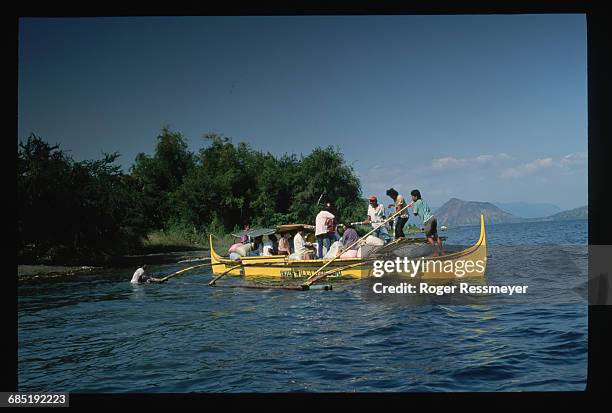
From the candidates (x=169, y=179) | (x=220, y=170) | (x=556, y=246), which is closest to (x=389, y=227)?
(x=220, y=170)

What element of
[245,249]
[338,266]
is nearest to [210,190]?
[245,249]

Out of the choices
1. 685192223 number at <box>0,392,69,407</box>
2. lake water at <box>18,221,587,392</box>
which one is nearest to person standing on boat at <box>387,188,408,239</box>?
lake water at <box>18,221,587,392</box>

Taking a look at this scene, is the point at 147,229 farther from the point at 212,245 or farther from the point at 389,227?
the point at 389,227

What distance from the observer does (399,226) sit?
7629 mm

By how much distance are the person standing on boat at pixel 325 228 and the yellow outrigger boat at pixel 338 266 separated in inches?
12.8

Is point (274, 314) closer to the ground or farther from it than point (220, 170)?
closer to the ground

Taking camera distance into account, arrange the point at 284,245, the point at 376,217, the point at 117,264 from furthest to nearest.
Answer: the point at 117,264, the point at 284,245, the point at 376,217

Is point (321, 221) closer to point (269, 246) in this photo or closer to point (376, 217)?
point (376, 217)

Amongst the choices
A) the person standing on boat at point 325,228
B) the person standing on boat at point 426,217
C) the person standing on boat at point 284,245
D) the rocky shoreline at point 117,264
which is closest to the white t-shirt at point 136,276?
the rocky shoreline at point 117,264

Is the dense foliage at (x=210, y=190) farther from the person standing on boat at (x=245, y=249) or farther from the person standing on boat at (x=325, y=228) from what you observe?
the person standing on boat at (x=245, y=249)

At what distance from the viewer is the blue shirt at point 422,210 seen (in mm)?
7207

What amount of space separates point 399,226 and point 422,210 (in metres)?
0.52

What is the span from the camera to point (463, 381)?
404cm

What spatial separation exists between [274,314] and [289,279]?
2291mm
